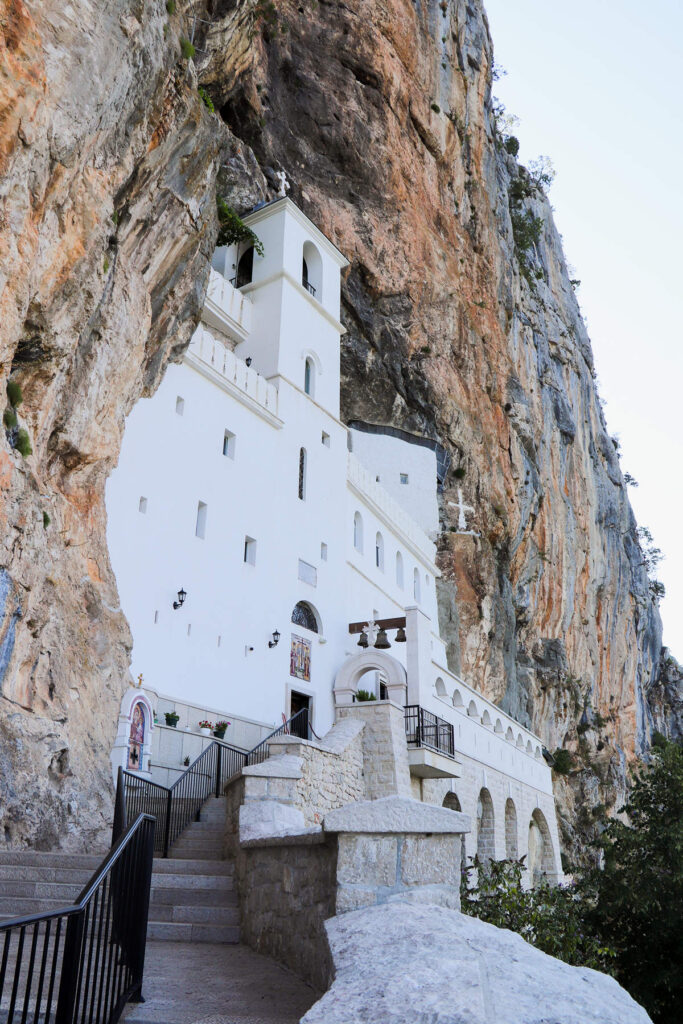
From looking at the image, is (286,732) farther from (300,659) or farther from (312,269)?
(312,269)

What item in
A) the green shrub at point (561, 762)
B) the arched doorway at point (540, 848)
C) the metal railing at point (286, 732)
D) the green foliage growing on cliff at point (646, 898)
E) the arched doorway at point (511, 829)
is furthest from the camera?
the green shrub at point (561, 762)

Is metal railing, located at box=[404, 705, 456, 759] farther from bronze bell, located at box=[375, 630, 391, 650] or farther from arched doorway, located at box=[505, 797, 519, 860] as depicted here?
arched doorway, located at box=[505, 797, 519, 860]

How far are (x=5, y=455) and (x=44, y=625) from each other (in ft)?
7.59

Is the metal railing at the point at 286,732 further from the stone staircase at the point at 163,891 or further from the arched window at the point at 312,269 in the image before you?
the arched window at the point at 312,269

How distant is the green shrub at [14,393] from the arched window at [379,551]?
15907 millimetres

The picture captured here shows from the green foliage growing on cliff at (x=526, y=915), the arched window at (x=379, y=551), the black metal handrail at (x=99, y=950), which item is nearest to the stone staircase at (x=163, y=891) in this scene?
the black metal handrail at (x=99, y=950)

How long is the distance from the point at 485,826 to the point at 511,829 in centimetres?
264

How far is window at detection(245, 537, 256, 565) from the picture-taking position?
754 inches

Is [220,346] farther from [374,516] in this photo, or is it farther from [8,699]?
[8,699]

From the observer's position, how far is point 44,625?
10758 millimetres

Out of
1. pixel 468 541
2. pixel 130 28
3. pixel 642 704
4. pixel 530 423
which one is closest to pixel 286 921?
pixel 130 28

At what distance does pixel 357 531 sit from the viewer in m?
24.6

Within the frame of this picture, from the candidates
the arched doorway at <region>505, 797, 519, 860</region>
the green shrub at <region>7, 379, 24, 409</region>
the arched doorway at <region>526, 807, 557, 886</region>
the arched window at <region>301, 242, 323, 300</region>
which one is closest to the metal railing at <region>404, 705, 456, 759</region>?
the arched doorway at <region>505, 797, 519, 860</region>

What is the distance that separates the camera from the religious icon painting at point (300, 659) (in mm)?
19688
